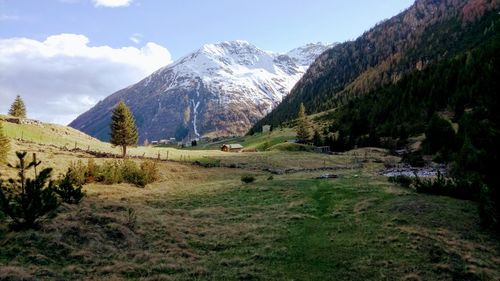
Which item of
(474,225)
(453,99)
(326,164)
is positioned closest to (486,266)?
(474,225)

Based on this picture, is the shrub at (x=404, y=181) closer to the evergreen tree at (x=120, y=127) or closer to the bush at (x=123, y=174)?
the bush at (x=123, y=174)

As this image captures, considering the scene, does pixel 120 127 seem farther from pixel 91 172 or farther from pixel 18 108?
pixel 18 108

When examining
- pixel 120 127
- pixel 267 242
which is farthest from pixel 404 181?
pixel 120 127

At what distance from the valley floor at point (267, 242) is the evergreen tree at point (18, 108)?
386 feet

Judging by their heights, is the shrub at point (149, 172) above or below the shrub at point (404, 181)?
below

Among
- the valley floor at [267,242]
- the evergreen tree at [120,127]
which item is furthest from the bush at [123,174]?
the evergreen tree at [120,127]

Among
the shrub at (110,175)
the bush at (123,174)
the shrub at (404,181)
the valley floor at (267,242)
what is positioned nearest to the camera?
the valley floor at (267,242)

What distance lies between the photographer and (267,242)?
74.0 ft

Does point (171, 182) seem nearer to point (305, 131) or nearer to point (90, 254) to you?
point (90, 254)

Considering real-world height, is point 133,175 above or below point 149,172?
below

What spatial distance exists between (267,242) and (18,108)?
13388 cm

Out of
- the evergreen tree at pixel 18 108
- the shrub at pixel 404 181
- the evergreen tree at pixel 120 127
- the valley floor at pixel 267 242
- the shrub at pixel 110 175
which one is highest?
the evergreen tree at pixel 18 108

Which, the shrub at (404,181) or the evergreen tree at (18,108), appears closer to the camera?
the shrub at (404,181)

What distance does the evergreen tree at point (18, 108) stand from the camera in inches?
5194
